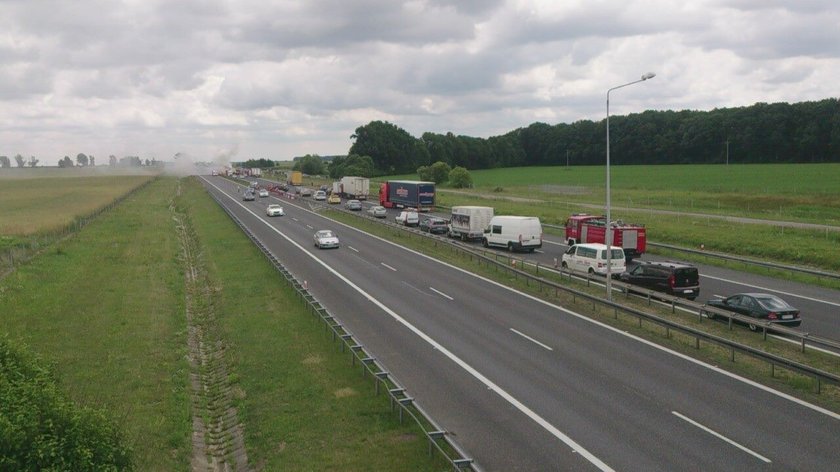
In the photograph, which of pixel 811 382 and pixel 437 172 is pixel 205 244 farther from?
pixel 437 172

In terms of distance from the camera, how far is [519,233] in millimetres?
47844

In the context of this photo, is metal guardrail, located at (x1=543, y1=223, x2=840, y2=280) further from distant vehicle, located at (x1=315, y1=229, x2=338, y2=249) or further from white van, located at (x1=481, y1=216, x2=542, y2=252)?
distant vehicle, located at (x1=315, y1=229, x2=338, y2=249)

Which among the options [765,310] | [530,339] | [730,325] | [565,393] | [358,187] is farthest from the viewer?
[358,187]

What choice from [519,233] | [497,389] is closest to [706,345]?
[497,389]

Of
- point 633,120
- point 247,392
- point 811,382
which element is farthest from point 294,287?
point 633,120

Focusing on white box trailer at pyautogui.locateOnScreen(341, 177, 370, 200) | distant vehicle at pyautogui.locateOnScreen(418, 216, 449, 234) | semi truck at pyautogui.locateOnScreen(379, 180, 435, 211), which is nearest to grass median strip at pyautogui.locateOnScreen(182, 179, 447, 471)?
distant vehicle at pyautogui.locateOnScreen(418, 216, 449, 234)

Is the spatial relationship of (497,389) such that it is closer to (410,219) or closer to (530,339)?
(530,339)

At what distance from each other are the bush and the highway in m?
6.96

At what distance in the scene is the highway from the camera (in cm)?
1404

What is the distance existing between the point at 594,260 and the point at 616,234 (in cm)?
645

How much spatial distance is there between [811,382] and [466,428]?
10028 millimetres

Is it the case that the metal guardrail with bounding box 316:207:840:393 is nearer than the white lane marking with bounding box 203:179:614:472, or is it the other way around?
the white lane marking with bounding box 203:179:614:472

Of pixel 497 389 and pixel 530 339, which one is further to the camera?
pixel 530 339

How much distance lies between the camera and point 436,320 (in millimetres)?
26703
